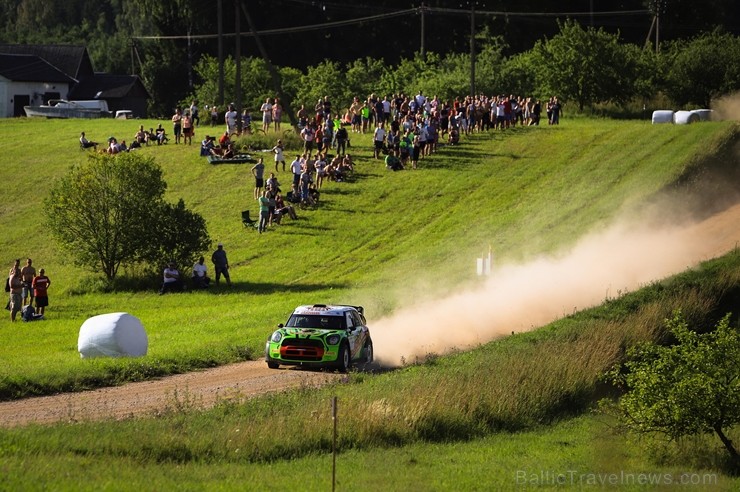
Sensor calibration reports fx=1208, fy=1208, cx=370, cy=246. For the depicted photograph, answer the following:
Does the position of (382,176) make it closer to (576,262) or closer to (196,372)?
(576,262)

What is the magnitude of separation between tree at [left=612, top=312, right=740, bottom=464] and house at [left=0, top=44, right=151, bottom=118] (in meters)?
84.5

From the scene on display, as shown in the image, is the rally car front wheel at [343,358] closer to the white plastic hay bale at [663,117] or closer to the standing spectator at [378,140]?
the standing spectator at [378,140]

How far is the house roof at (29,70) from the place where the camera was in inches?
3922

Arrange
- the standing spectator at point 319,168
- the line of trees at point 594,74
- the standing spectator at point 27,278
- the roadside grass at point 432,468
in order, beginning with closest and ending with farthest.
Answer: the roadside grass at point 432,468
the standing spectator at point 27,278
the standing spectator at point 319,168
the line of trees at point 594,74

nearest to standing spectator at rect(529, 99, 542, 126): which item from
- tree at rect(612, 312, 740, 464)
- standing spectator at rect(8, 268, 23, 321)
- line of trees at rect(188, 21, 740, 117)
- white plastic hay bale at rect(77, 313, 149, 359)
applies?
line of trees at rect(188, 21, 740, 117)

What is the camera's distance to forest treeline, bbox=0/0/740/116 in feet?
227

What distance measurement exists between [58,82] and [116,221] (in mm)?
63097

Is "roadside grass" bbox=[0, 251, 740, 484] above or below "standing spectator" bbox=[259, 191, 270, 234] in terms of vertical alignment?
below

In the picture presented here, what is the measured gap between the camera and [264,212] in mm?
49031

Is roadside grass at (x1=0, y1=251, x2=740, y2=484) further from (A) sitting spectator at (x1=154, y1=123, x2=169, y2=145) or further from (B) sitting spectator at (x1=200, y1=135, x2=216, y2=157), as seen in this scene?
(A) sitting spectator at (x1=154, y1=123, x2=169, y2=145)

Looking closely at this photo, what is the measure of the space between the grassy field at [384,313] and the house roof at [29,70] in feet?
92.9

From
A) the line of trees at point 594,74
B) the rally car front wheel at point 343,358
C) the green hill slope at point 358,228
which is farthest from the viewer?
the line of trees at point 594,74

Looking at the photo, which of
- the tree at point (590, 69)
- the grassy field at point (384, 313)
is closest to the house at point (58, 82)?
the grassy field at point (384, 313)

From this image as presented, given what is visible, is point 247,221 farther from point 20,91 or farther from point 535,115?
point 20,91
